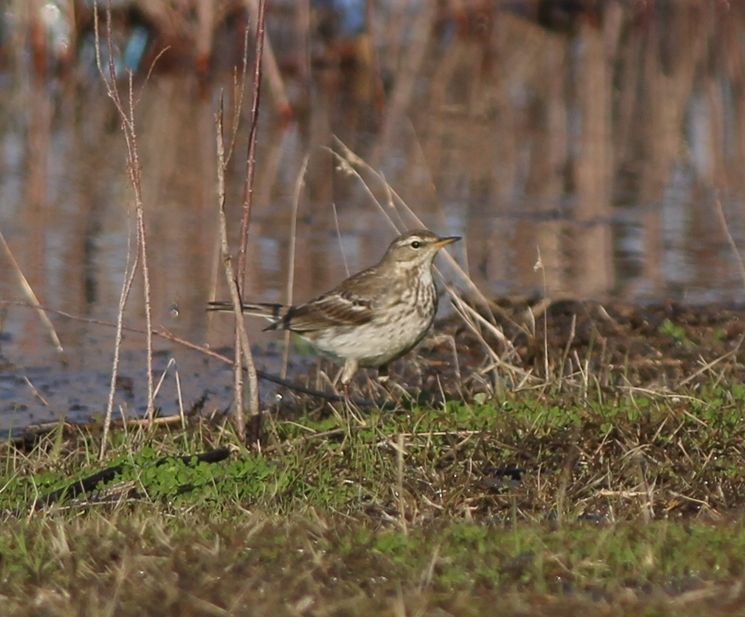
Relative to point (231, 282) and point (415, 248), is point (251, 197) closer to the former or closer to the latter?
point (231, 282)

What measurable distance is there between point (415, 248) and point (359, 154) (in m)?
7.94

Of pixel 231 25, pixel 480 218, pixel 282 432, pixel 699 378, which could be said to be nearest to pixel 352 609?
pixel 282 432

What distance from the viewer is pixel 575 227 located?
14.0m

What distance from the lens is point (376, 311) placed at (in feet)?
28.7

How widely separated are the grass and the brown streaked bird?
2.44 ft

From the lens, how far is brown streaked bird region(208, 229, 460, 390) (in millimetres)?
8703

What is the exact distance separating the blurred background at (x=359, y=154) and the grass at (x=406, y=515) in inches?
79.5

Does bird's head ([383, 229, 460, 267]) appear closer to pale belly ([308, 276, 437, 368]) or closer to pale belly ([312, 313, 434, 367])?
pale belly ([308, 276, 437, 368])

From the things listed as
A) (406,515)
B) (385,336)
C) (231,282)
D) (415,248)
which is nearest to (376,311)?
(385,336)

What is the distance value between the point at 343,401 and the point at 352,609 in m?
3.25

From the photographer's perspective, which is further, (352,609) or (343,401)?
(343,401)

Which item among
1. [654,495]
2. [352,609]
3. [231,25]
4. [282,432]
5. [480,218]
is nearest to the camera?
[352,609]

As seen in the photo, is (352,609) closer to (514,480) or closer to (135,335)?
(514,480)

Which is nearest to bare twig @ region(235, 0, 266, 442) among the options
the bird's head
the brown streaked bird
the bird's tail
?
the brown streaked bird
